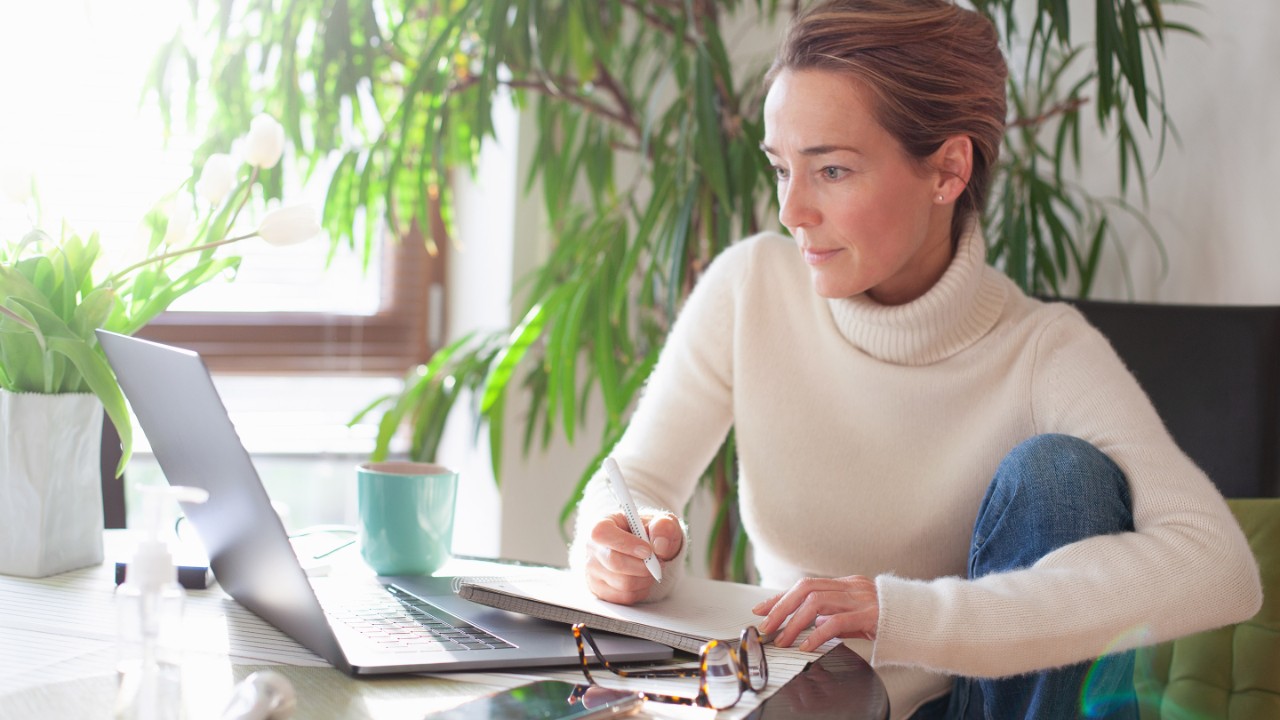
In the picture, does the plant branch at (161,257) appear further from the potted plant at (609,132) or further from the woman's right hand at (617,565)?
the potted plant at (609,132)

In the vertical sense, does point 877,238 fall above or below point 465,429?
above

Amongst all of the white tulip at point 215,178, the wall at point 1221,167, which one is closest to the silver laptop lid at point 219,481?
the white tulip at point 215,178

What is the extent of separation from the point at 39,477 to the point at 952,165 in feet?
3.19

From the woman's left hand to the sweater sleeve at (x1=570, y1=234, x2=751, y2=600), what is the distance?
0.35 m

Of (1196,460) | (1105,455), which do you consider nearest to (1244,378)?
(1196,460)

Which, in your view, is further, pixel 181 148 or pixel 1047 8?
pixel 181 148

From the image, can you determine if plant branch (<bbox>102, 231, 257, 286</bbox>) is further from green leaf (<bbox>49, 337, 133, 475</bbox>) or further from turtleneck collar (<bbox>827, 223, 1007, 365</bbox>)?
turtleneck collar (<bbox>827, 223, 1007, 365</bbox>)

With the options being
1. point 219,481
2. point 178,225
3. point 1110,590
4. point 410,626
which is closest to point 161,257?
point 178,225

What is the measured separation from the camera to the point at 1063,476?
1035mm

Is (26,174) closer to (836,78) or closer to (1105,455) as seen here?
(836,78)

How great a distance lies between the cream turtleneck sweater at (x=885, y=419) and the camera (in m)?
1.12

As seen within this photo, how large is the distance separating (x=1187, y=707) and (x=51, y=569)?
1181 millimetres

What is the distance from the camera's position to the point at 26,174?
3.41 feet

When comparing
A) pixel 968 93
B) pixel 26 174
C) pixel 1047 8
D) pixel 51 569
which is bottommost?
pixel 51 569
